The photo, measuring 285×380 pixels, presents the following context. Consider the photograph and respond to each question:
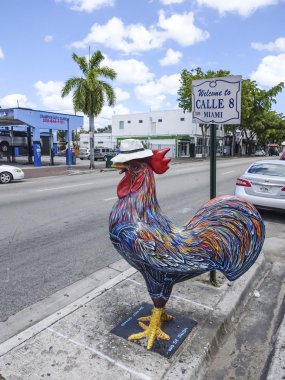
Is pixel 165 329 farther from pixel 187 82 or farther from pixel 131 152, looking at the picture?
pixel 187 82

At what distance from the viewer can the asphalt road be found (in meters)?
4.52

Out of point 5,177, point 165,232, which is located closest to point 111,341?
point 165,232

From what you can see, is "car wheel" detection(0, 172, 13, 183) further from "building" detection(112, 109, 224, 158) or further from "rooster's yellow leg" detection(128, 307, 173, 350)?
"building" detection(112, 109, 224, 158)

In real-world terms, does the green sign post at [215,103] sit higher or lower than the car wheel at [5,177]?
higher

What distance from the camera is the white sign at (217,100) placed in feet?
13.2

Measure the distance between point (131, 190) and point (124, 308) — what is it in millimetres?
1638

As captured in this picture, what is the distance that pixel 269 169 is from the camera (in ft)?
28.7

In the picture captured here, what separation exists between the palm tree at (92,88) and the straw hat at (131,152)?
21228mm

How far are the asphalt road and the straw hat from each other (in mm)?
2362

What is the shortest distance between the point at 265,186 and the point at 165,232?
614cm

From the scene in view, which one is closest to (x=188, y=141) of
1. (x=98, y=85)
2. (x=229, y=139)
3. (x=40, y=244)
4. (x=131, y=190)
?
(x=229, y=139)

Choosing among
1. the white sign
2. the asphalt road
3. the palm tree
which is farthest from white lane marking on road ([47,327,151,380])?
the palm tree

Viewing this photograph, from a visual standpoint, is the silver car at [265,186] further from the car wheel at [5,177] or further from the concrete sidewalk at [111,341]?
the car wheel at [5,177]

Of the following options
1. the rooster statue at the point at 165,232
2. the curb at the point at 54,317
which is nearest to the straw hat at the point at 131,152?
the rooster statue at the point at 165,232
